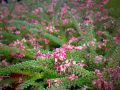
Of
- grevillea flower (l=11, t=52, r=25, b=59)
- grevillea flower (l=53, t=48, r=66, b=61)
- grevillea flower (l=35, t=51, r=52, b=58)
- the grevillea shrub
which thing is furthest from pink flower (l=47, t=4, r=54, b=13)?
grevillea flower (l=53, t=48, r=66, b=61)

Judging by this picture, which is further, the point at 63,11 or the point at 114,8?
the point at 63,11

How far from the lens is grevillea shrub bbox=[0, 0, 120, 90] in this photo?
2.94 metres

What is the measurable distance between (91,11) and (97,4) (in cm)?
17

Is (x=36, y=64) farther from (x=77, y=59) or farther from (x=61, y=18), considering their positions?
(x=61, y=18)

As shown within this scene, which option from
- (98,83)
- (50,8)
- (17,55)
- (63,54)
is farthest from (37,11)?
(98,83)

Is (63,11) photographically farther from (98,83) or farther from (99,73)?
(98,83)

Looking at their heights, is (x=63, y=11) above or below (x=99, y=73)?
below

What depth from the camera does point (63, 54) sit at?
9.93 feet

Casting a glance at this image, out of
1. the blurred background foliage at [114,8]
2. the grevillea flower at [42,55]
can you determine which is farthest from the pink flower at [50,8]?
the grevillea flower at [42,55]

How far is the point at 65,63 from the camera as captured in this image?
2.95 meters

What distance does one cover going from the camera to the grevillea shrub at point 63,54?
2.94 metres

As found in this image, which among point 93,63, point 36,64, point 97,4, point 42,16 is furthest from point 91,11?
point 36,64

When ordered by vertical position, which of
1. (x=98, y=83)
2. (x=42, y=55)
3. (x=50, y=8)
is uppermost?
(x=42, y=55)

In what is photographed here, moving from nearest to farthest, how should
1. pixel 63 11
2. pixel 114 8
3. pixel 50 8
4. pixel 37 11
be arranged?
pixel 114 8 → pixel 63 11 → pixel 37 11 → pixel 50 8
